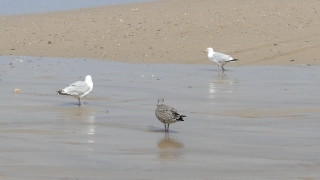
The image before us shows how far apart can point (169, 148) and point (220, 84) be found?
17.9ft

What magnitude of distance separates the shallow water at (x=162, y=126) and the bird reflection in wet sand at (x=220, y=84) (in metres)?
0.02

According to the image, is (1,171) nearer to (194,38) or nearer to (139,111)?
(139,111)

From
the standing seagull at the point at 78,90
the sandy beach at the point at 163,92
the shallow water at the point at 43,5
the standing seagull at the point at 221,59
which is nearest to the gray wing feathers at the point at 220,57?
the standing seagull at the point at 221,59


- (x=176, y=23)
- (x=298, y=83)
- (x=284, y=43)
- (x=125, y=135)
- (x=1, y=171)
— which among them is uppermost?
(x=176, y=23)

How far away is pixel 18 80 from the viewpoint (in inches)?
529

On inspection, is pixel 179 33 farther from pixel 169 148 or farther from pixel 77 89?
pixel 169 148

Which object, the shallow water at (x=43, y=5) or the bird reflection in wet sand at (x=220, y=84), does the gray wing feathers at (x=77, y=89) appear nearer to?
the bird reflection in wet sand at (x=220, y=84)

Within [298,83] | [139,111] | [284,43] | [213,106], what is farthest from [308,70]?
[139,111]

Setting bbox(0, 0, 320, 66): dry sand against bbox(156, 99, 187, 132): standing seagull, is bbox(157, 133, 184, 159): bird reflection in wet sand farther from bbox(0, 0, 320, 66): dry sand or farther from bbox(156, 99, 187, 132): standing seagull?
bbox(0, 0, 320, 66): dry sand

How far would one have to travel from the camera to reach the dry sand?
16.7 m

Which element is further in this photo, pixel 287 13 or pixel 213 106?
pixel 287 13

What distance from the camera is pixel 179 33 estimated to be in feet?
62.0

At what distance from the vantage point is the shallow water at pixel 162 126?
6.68 meters

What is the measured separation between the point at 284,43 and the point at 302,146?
9752mm
